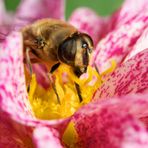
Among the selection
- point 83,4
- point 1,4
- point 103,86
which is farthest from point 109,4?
point 103,86

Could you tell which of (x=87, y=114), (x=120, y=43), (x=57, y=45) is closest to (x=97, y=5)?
(x=120, y=43)

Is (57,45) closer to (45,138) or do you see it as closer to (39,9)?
(45,138)

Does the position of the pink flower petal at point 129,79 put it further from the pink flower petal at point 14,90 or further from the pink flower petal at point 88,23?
the pink flower petal at point 88,23

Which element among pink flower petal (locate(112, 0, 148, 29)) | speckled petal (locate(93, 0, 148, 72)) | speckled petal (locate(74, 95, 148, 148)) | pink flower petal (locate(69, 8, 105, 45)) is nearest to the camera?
speckled petal (locate(74, 95, 148, 148))

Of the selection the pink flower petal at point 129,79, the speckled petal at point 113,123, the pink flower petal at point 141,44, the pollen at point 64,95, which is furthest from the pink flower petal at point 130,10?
the speckled petal at point 113,123

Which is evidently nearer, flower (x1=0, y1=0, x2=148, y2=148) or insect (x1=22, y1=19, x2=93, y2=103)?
flower (x1=0, y1=0, x2=148, y2=148)

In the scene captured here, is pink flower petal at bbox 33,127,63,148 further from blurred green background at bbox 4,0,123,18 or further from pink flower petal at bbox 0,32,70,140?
blurred green background at bbox 4,0,123,18

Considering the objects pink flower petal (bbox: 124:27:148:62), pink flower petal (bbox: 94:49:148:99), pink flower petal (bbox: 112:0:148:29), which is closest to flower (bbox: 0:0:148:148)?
pink flower petal (bbox: 94:49:148:99)

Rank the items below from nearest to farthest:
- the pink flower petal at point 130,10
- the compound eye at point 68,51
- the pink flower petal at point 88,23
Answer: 1. the compound eye at point 68,51
2. the pink flower petal at point 130,10
3. the pink flower petal at point 88,23
